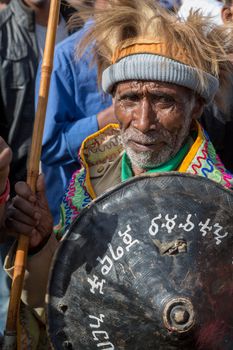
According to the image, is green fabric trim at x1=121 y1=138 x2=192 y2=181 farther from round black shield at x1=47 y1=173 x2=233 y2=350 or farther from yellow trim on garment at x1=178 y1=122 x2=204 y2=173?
round black shield at x1=47 y1=173 x2=233 y2=350

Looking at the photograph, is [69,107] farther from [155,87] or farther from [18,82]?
[155,87]

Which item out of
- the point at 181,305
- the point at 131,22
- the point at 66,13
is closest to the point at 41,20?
the point at 66,13

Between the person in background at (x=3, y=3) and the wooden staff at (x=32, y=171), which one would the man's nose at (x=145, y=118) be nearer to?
the wooden staff at (x=32, y=171)

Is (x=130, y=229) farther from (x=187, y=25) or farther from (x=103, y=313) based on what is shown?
(x=187, y=25)

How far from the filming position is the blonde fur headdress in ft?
9.82

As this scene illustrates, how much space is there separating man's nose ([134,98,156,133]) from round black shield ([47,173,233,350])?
392 mm

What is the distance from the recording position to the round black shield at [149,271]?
2.49m

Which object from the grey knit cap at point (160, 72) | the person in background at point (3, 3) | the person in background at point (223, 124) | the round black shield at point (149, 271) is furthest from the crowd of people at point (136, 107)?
the person in background at point (3, 3)

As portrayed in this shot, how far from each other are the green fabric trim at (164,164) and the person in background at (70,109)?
62 cm

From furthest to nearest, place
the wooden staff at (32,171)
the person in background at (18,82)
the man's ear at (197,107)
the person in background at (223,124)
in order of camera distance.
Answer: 1. the person in background at (18,82)
2. the person in background at (223,124)
3. the man's ear at (197,107)
4. the wooden staff at (32,171)

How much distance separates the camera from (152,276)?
2.53 meters

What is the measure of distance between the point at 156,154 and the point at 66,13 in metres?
1.91

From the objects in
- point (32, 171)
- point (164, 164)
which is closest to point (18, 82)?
point (164, 164)

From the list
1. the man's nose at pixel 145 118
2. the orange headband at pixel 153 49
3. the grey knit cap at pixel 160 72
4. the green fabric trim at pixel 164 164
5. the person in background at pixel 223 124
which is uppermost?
the orange headband at pixel 153 49
